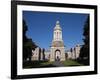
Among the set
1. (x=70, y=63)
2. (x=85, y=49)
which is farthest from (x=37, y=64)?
(x=85, y=49)

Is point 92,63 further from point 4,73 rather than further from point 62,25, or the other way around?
point 4,73

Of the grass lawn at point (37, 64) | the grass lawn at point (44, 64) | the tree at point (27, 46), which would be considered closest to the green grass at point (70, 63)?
the grass lawn at point (44, 64)

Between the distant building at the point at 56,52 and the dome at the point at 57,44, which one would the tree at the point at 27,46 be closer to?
the distant building at the point at 56,52

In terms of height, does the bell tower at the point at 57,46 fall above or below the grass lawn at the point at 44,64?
above

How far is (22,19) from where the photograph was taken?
201 cm

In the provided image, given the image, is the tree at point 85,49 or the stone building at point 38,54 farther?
the tree at point 85,49

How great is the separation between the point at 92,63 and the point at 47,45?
0.50m

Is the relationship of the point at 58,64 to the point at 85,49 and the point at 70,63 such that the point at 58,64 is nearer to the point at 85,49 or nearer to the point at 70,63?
the point at 70,63

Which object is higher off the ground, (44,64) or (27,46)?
(27,46)

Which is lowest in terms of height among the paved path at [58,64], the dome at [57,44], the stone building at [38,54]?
the paved path at [58,64]

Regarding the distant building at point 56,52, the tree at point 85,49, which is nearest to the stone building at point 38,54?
the distant building at point 56,52

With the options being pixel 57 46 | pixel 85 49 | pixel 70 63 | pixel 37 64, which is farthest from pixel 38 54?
pixel 85 49

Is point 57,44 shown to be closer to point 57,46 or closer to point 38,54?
point 57,46

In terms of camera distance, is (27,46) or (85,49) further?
(85,49)
